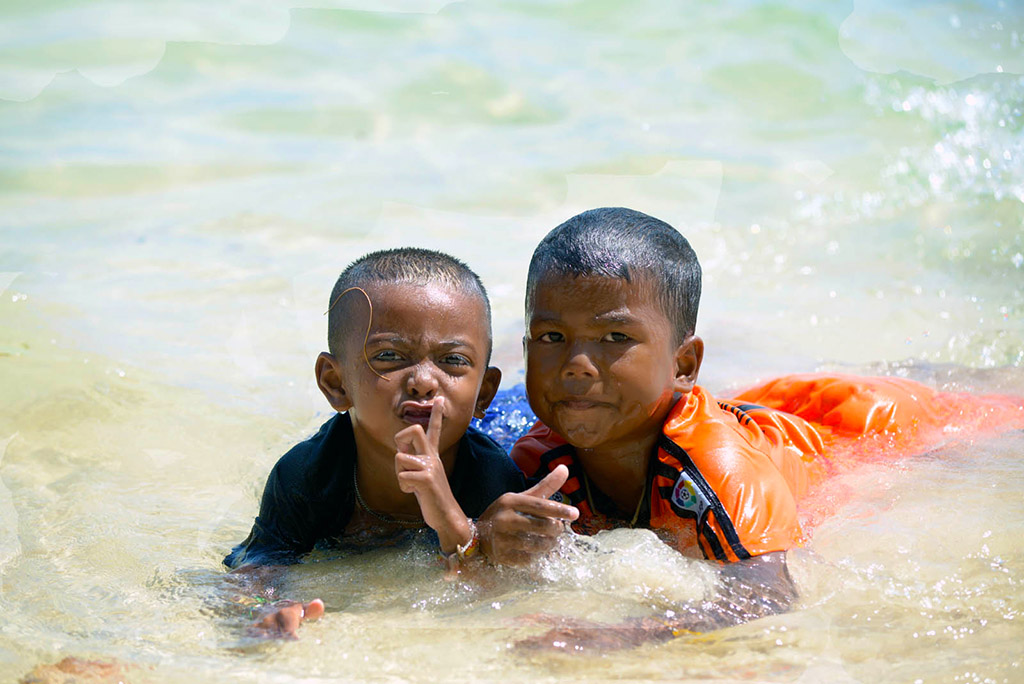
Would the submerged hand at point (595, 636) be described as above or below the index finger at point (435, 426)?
below

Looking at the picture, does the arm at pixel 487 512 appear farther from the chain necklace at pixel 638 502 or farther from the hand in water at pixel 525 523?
the chain necklace at pixel 638 502

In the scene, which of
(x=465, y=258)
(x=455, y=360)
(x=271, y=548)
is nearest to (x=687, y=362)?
(x=455, y=360)

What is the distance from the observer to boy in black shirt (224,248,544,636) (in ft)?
9.32

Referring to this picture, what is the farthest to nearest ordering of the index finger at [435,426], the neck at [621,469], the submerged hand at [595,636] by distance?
the neck at [621,469], the index finger at [435,426], the submerged hand at [595,636]

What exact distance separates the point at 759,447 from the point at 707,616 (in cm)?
69

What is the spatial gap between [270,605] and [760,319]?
13.4ft

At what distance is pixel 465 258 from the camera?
269 inches

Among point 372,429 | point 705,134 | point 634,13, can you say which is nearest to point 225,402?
point 372,429

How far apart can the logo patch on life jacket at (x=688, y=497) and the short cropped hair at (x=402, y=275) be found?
2.24 feet

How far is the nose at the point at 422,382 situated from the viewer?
293 centimetres

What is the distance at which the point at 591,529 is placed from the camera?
3301 millimetres

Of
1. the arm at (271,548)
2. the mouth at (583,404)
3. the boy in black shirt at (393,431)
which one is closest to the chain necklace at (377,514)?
the boy in black shirt at (393,431)

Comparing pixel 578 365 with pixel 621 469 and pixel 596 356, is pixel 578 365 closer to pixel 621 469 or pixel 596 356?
pixel 596 356

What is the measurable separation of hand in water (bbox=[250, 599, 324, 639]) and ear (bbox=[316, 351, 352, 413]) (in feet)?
2.21
